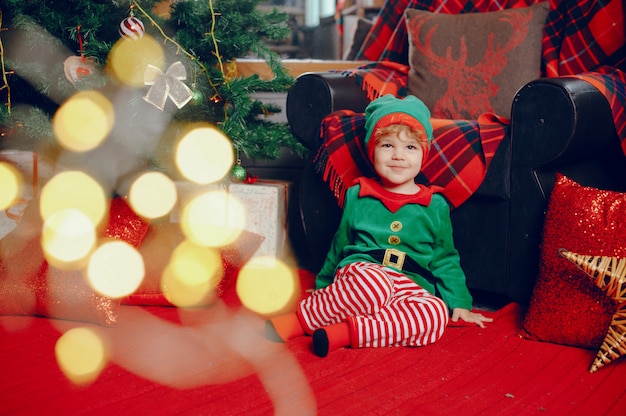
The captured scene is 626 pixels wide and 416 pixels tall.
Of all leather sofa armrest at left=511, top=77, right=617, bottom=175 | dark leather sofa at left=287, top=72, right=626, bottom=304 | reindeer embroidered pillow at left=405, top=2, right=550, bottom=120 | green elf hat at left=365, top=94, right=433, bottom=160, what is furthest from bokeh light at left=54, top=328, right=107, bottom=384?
reindeer embroidered pillow at left=405, top=2, right=550, bottom=120

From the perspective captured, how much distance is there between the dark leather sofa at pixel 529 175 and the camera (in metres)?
→ 1.33

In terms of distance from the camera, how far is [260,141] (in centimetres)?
181

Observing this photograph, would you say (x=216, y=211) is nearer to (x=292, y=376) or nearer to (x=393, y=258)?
(x=393, y=258)

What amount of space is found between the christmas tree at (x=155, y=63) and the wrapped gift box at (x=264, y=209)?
120mm

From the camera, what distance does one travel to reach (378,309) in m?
1.32

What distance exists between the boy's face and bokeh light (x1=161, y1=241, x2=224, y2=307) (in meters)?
0.52

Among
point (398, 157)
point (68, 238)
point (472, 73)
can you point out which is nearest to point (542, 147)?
point (398, 157)

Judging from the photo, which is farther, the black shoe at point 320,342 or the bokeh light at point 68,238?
the bokeh light at point 68,238

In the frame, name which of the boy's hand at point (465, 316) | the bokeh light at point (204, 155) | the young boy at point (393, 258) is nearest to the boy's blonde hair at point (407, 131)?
the young boy at point (393, 258)

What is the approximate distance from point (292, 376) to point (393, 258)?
1.31ft

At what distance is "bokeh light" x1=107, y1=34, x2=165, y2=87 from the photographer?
1.68 meters

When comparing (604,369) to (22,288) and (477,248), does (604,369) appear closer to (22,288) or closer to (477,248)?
(477,248)

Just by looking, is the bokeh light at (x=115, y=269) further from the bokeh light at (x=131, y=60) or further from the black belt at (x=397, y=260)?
the black belt at (x=397, y=260)

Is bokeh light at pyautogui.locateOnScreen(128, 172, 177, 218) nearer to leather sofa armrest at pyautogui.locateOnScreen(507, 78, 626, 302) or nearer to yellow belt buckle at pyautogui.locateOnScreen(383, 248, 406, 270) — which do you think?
yellow belt buckle at pyautogui.locateOnScreen(383, 248, 406, 270)
